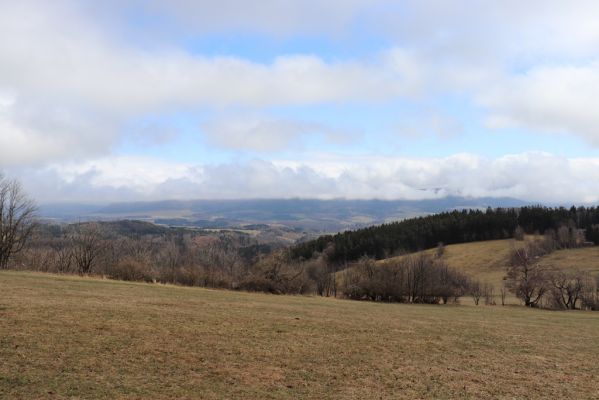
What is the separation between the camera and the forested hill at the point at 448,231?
139 meters

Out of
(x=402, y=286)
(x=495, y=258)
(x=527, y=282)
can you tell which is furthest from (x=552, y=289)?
(x=495, y=258)

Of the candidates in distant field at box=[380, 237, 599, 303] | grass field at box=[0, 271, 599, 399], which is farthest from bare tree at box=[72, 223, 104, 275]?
distant field at box=[380, 237, 599, 303]

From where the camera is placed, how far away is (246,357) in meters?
14.0

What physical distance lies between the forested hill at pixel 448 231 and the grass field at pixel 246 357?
387 feet

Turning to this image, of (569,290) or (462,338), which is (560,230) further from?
(462,338)

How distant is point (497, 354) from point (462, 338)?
10.2ft

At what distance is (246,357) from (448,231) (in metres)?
138

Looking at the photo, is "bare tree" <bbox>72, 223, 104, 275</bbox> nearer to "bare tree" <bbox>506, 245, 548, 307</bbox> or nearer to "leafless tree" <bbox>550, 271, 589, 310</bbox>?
"bare tree" <bbox>506, 245, 548, 307</bbox>

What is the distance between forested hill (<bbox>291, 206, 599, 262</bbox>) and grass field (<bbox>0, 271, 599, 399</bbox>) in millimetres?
117950

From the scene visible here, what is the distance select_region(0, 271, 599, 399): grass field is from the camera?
10891 mm

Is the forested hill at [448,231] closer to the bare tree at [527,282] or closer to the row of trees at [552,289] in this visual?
the bare tree at [527,282]

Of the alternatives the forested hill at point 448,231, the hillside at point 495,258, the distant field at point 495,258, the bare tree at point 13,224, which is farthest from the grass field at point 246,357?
the forested hill at point 448,231

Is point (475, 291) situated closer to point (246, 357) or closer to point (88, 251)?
point (88, 251)

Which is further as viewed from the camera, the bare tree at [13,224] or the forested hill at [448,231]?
the forested hill at [448,231]
